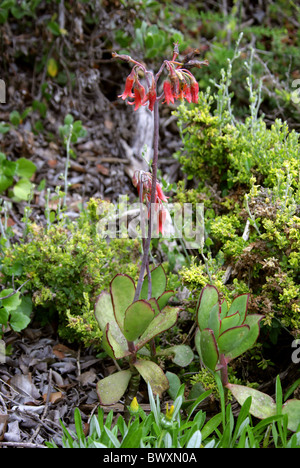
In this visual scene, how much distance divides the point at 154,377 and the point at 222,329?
1.15 ft

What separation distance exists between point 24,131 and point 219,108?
173cm

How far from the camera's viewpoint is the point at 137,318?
188 centimetres

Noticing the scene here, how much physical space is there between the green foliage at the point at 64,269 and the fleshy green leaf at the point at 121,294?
0.29 m

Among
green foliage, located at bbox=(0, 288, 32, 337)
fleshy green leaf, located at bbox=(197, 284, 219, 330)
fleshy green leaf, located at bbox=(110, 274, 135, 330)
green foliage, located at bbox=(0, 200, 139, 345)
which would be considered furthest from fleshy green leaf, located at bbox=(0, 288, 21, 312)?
fleshy green leaf, located at bbox=(197, 284, 219, 330)

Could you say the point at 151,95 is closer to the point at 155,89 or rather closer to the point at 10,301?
the point at 155,89

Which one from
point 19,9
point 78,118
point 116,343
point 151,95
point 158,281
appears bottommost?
point 116,343

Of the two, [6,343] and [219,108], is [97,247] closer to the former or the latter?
[6,343]

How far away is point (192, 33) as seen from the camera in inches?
182

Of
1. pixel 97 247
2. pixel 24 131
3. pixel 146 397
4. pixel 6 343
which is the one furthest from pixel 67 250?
pixel 24 131

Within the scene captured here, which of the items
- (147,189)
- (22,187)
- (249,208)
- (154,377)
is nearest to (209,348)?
(154,377)

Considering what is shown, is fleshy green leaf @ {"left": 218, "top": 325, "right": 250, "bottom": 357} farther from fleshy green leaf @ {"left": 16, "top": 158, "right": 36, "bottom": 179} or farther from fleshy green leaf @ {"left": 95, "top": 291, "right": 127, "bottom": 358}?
fleshy green leaf @ {"left": 16, "top": 158, "right": 36, "bottom": 179}

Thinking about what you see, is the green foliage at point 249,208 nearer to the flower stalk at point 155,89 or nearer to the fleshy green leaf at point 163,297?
the fleshy green leaf at point 163,297

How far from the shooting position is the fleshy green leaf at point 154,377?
199 cm

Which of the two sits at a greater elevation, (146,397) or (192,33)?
(192,33)
